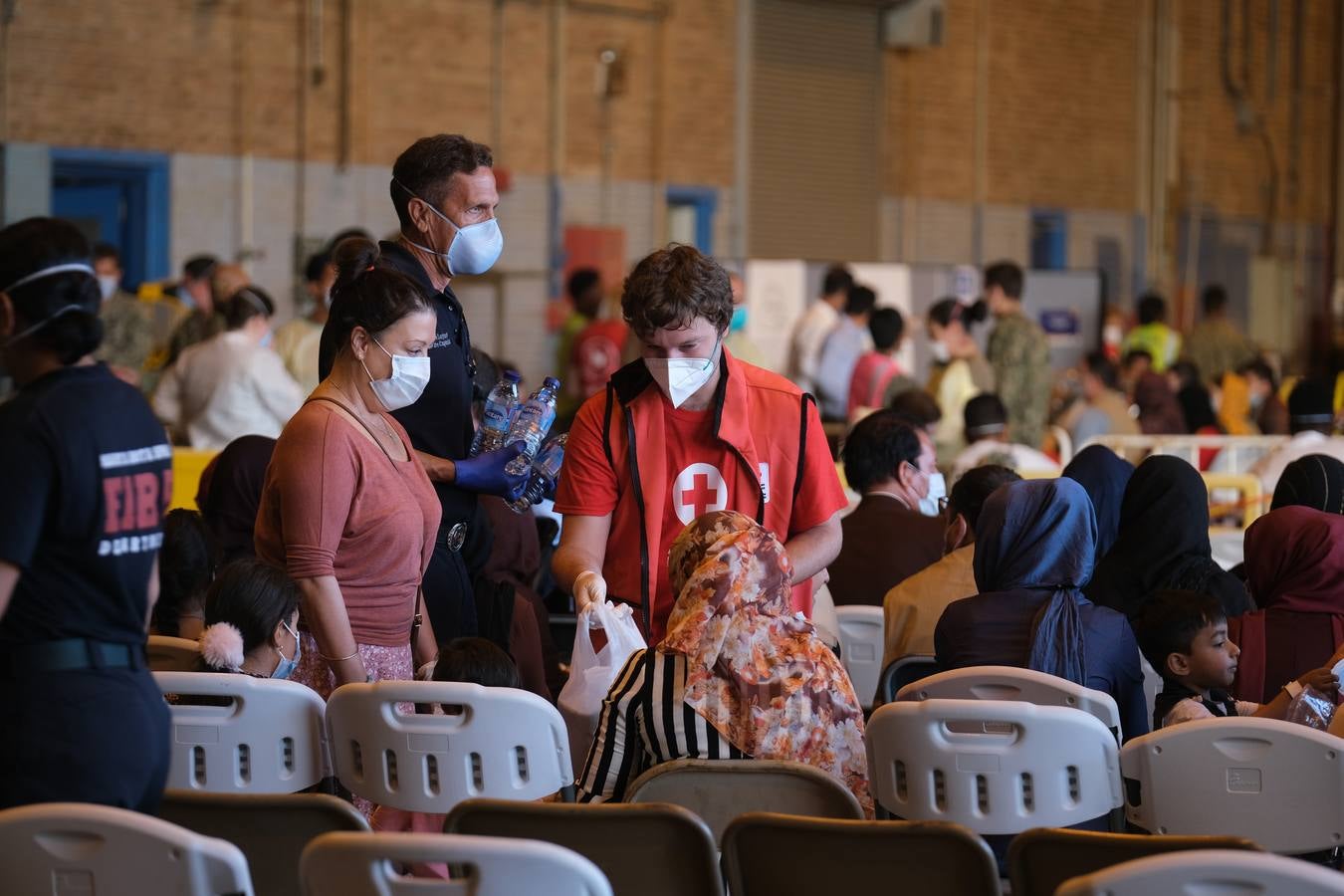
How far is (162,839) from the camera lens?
2.04 m

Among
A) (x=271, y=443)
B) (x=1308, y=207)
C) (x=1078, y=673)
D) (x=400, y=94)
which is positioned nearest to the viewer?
(x=1078, y=673)

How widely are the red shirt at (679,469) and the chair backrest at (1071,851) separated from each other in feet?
3.42

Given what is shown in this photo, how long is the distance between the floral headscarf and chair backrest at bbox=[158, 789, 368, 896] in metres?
0.60

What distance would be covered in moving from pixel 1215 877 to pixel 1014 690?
1255mm

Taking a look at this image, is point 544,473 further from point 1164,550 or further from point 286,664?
point 1164,550

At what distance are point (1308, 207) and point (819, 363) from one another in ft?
35.7

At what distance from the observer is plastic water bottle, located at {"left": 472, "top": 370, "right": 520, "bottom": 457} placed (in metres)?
3.62

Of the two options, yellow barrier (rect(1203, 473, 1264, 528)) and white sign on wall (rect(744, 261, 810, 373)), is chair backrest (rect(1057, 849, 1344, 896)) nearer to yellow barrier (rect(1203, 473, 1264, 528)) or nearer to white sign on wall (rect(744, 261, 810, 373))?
yellow barrier (rect(1203, 473, 1264, 528))

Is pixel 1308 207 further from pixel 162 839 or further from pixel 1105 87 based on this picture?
pixel 162 839

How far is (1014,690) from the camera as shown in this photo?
3.10 metres

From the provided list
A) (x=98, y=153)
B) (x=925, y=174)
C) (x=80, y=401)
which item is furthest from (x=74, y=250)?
(x=925, y=174)

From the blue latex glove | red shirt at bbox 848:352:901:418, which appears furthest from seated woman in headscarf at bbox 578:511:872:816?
red shirt at bbox 848:352:901:418

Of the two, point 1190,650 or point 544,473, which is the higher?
point 544,473

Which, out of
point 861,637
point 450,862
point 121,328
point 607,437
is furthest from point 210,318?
point 450,862
